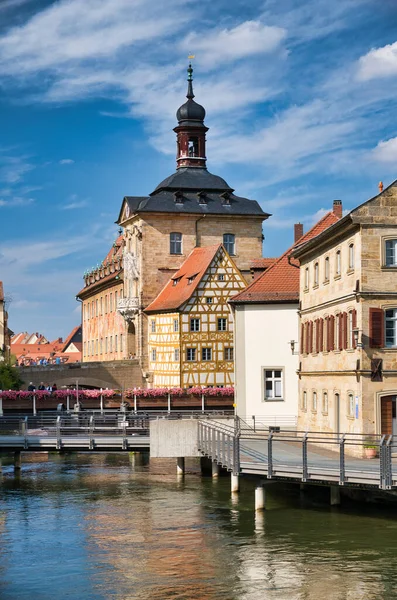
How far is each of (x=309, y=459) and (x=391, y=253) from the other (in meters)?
7.67

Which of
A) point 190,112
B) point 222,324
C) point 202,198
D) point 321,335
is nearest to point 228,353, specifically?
point 222,324

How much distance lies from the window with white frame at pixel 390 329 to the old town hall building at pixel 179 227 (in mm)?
46991

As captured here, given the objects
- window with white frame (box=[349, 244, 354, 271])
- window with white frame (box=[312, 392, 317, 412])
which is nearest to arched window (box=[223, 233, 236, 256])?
window with white frame (box=[312, 392, 317, 412])

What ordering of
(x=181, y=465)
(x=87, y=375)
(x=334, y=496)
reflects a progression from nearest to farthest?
(x=334, y=496) < (x=181, y=465) < (x=87, y=375)

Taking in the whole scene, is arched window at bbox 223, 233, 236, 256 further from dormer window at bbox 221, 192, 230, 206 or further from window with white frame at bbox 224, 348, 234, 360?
window with white frame at bbox 224, 348, 234, 360

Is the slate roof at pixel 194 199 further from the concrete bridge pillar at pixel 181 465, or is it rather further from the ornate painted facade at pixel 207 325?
the concrete bridge pillar at pixel 181 465

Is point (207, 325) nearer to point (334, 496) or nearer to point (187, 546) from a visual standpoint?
point (334, 496)

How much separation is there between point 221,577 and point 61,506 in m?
12.4

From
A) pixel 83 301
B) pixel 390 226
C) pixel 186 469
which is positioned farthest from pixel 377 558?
pixel 83 301

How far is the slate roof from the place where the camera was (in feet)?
293

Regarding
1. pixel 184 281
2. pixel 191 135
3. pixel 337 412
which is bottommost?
pixel 337 412

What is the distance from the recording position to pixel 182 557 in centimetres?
2839

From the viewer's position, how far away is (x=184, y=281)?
81.9 metres

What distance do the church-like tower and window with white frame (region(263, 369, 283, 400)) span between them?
1680 inches
